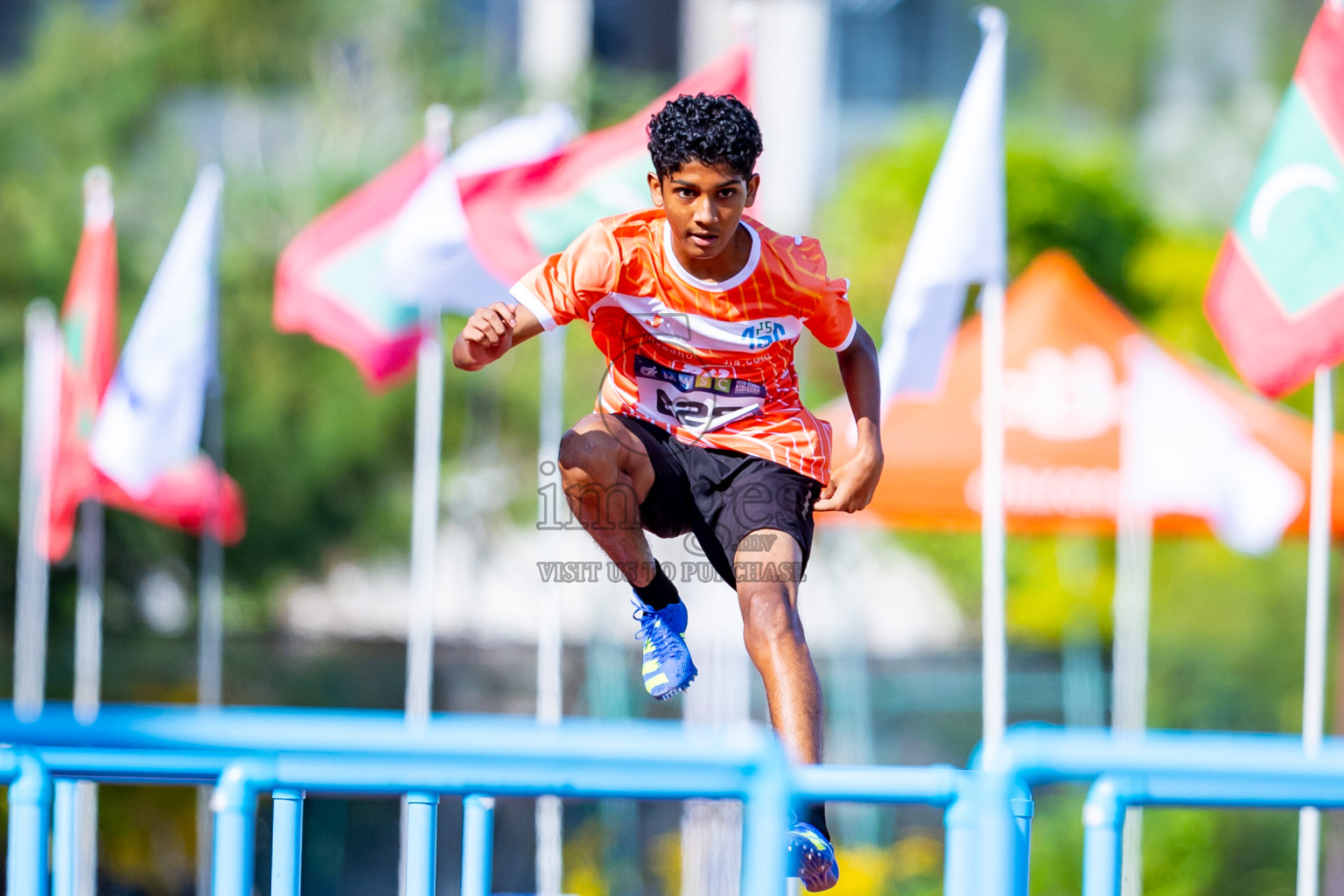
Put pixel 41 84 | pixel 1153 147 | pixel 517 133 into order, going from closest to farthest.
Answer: pixel 517 133 → pixel 41 84 → pixel 1153 147

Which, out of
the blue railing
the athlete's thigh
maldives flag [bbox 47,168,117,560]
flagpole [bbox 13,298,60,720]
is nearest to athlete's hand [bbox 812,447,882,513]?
the athlete's thigh

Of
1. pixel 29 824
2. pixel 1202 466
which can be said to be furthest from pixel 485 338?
pixel 1202 466

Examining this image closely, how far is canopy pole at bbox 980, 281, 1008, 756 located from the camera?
5.46 m

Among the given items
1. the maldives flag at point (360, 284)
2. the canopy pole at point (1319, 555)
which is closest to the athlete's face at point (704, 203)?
the canopy pole at point (1319, 555)

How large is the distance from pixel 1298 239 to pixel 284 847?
4644 mm

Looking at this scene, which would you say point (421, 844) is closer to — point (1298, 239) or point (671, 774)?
point (671, 774)

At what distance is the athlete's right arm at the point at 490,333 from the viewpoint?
3.18m

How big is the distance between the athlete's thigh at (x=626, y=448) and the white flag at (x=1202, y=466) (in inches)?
206

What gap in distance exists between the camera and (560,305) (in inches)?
132

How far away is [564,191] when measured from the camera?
714 centimetres

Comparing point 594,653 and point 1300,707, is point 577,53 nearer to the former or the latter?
point 594,653

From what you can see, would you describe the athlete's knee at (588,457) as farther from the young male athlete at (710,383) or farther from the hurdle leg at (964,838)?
the hurdle leg at (964,838)

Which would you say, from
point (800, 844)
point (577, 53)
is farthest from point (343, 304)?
point (577, 53)

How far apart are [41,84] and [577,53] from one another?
29.4ft
